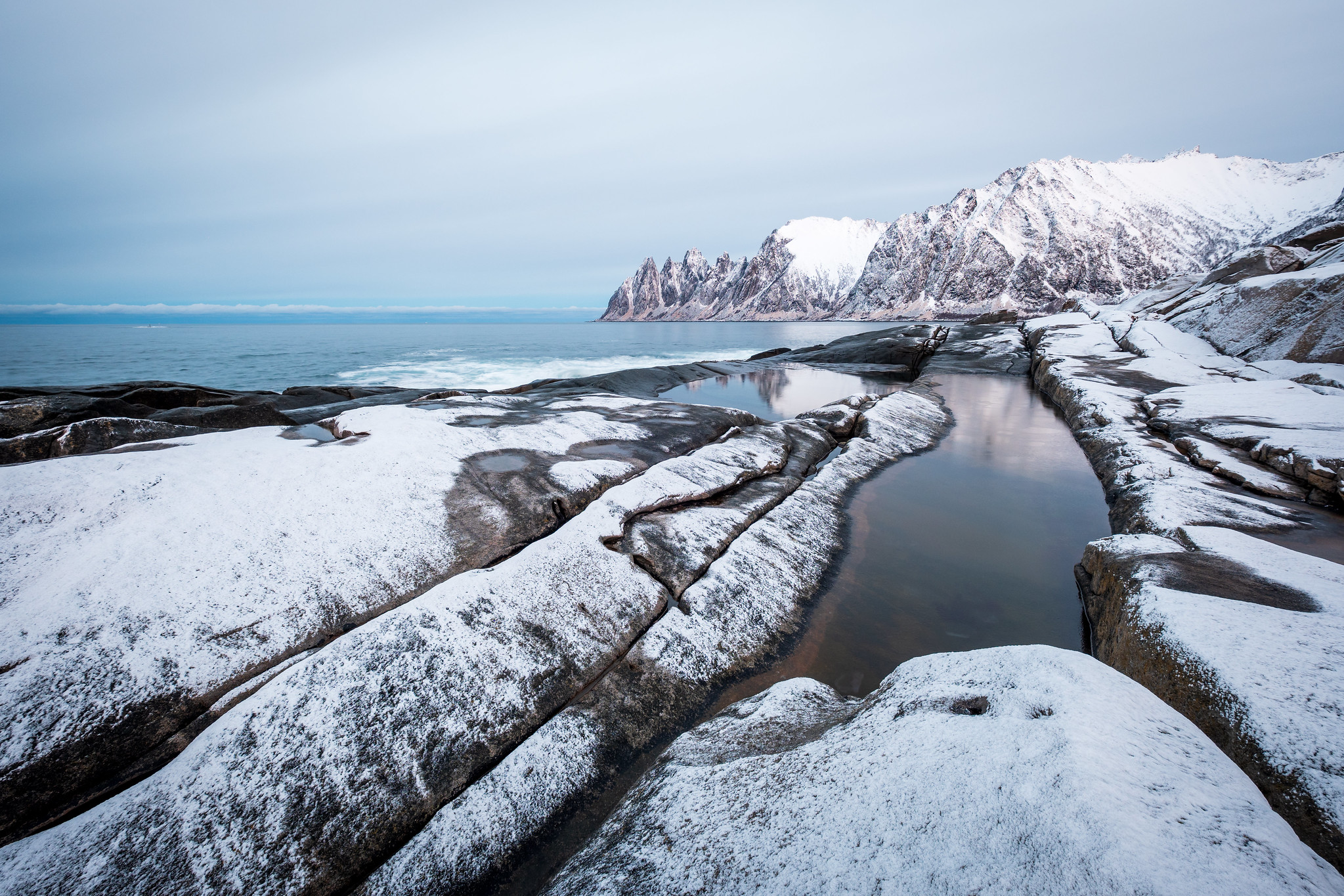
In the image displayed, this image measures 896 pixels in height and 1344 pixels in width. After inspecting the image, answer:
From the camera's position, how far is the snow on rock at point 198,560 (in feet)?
11.0

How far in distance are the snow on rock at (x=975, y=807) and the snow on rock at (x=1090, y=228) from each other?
112444mm

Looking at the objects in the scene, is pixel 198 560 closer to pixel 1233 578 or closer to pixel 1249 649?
pixel 1249 649

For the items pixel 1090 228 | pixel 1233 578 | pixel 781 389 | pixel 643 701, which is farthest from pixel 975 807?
pixel 1090 228

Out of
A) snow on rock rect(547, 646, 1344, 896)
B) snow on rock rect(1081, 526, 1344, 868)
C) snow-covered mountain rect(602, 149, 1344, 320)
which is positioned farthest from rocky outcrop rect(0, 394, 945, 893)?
snow-covered mountain rect(602, 149, 1344, 320)

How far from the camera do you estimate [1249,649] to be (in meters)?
3.27

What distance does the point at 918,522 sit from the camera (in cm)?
880

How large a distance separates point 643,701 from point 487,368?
3921 centimetres

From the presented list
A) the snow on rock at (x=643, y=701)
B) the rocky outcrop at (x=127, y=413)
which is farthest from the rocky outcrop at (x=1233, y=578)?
the rocky outcrop at (x=127, y=413)

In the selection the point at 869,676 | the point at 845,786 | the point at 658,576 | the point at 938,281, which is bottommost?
the point at 869,676

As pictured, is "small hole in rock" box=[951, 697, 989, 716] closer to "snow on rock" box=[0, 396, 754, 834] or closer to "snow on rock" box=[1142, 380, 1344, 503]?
"snow on rock" box=[0, 396, 754, 834]

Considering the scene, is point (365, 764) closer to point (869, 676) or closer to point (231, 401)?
point (869, 676)

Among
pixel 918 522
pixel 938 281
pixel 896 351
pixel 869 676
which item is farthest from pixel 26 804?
pixel 938 281

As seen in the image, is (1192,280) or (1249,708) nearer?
(1249,708)

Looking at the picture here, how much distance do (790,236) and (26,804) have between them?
676 feet
